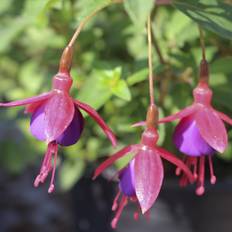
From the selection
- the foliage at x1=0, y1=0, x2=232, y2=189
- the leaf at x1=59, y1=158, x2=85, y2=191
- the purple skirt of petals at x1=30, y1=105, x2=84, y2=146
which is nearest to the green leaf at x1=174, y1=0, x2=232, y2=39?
the foliage at x1=0, y1=0, x2=232, y2=189

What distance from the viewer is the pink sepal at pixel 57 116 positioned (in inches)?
34.1

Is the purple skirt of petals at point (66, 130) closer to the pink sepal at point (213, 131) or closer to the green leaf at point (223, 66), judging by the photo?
the pink sepal at point (213, 131)

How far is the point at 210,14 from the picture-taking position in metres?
0.96

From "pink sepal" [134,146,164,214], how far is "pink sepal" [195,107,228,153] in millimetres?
77

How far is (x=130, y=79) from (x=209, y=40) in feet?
1.04

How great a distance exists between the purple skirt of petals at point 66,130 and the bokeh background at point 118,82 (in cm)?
20

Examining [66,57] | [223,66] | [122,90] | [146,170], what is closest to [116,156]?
[146,170]

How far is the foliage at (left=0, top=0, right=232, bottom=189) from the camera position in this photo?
1.18 m

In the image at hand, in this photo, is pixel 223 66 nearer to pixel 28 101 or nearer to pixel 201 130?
pixel 201 130

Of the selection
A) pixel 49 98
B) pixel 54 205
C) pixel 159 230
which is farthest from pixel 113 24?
pixel 54 205

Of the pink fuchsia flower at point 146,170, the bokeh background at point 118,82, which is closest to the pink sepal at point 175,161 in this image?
the pink fuchsia flower at point 146,170

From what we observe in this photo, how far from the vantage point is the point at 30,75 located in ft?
6.05

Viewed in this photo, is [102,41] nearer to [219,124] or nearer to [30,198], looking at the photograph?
[219,124]

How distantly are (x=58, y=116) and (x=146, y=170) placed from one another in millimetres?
147
